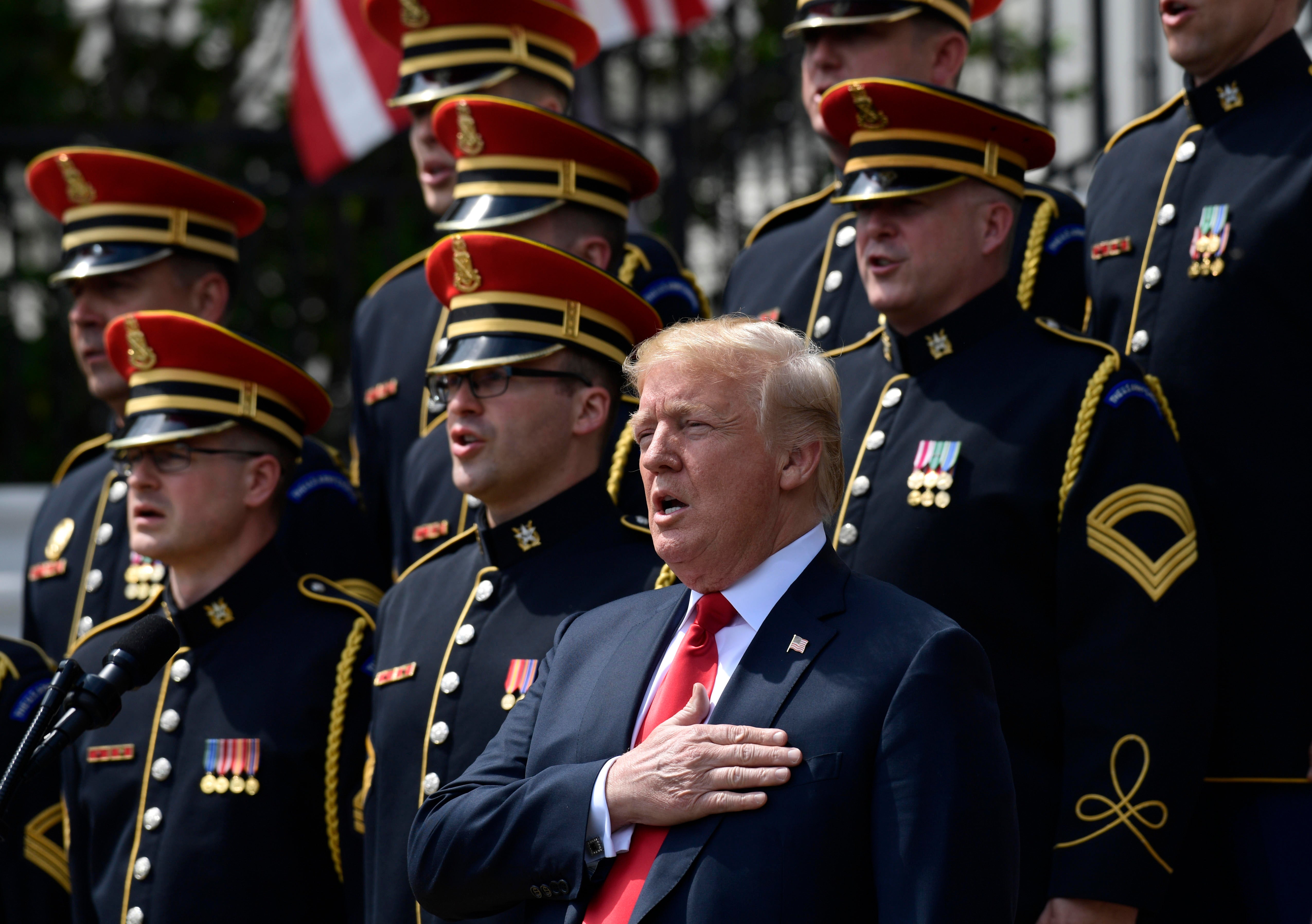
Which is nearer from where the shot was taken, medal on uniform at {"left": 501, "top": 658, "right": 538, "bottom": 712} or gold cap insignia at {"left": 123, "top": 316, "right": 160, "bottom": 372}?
medal on uniform at {"left": 501, "top": 658, "right": 538, "bottom": 712}

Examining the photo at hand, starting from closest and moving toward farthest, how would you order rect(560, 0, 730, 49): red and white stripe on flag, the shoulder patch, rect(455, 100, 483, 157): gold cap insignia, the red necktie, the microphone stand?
the red necktie < the microphone stand < rect(455, 100, 483, 157): gold cap insignia < the shoulder patch < rect(560, 0, 730, 49): red and white stripe on flag

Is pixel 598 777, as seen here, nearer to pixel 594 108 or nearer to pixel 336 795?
pixel 336 795

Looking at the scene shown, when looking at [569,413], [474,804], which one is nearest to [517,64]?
[569,413]

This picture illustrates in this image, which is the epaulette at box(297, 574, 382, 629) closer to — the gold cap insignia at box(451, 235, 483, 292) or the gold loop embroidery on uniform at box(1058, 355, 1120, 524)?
the gold cap insignia at box(451, 235, 483, 292)

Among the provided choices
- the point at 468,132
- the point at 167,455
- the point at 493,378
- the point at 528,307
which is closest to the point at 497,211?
the point at 468,132

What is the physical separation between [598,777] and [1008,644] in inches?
41.5

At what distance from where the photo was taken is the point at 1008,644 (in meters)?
3.33

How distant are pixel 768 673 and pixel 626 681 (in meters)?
0.27

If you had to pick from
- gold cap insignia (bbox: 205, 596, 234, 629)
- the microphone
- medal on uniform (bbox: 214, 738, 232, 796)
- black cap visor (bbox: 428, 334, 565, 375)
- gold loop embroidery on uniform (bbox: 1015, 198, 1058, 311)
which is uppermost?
gold loop embroidery on uniform (bbox: 1015, 198, 1058, 311)

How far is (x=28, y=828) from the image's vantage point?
14.0 ft

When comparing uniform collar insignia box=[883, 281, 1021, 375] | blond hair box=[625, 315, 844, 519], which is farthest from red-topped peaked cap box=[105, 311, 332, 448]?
blond hair box=[625, 315, 844, 519]

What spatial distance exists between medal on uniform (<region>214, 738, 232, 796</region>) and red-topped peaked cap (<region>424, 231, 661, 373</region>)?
950 mm

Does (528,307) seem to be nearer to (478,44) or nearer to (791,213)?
(791,213)

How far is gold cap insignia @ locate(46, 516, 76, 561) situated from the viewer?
489 centimetres
